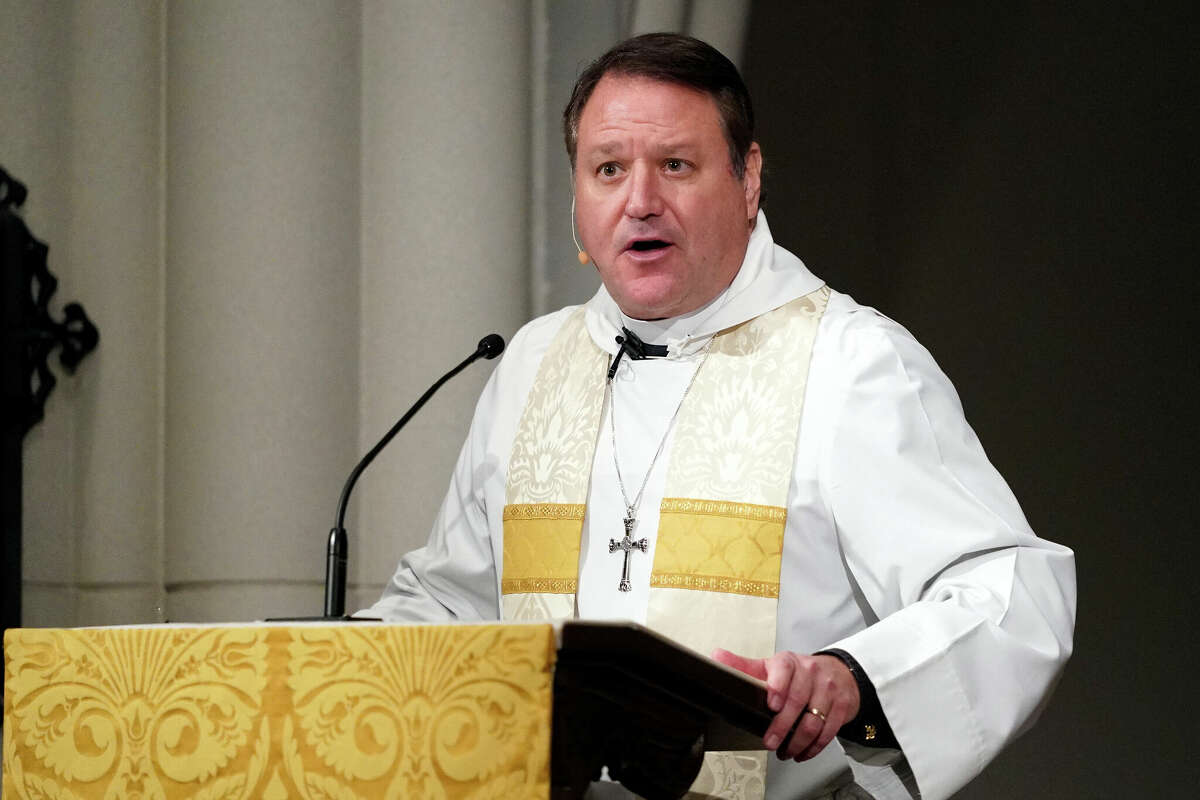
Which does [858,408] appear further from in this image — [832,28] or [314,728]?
[832,28]

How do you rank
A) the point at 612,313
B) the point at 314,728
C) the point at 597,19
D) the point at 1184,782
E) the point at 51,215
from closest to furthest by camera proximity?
the point at 314,728 < the point at 612,313 < the point at 51,215 < the point at 597,19 < the point at 1184,782

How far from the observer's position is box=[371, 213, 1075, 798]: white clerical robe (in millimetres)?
1920

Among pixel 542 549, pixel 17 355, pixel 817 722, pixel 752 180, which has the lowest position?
pixel 817 722

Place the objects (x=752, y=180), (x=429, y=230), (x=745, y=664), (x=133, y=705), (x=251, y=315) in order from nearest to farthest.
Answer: (x=133, y=705) < (x=745, y=664) < (x=752, y=180) < (x=251, y=315) < (x=429, y=230)

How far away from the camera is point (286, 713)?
1470mm

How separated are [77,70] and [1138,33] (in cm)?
414

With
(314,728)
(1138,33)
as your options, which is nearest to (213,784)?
(314,728)

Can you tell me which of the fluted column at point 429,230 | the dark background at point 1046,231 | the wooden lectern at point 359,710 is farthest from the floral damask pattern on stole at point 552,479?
the dark background at point 1046,231

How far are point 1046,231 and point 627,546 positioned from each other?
3.75 m

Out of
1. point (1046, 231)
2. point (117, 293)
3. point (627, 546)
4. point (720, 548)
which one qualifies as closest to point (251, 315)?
point (117, 293)

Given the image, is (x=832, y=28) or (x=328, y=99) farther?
(x=832, y=28)

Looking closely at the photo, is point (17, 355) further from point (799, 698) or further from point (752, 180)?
point (799, 698)

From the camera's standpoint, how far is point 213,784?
1.48 metres

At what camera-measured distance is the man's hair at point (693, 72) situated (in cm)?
271
